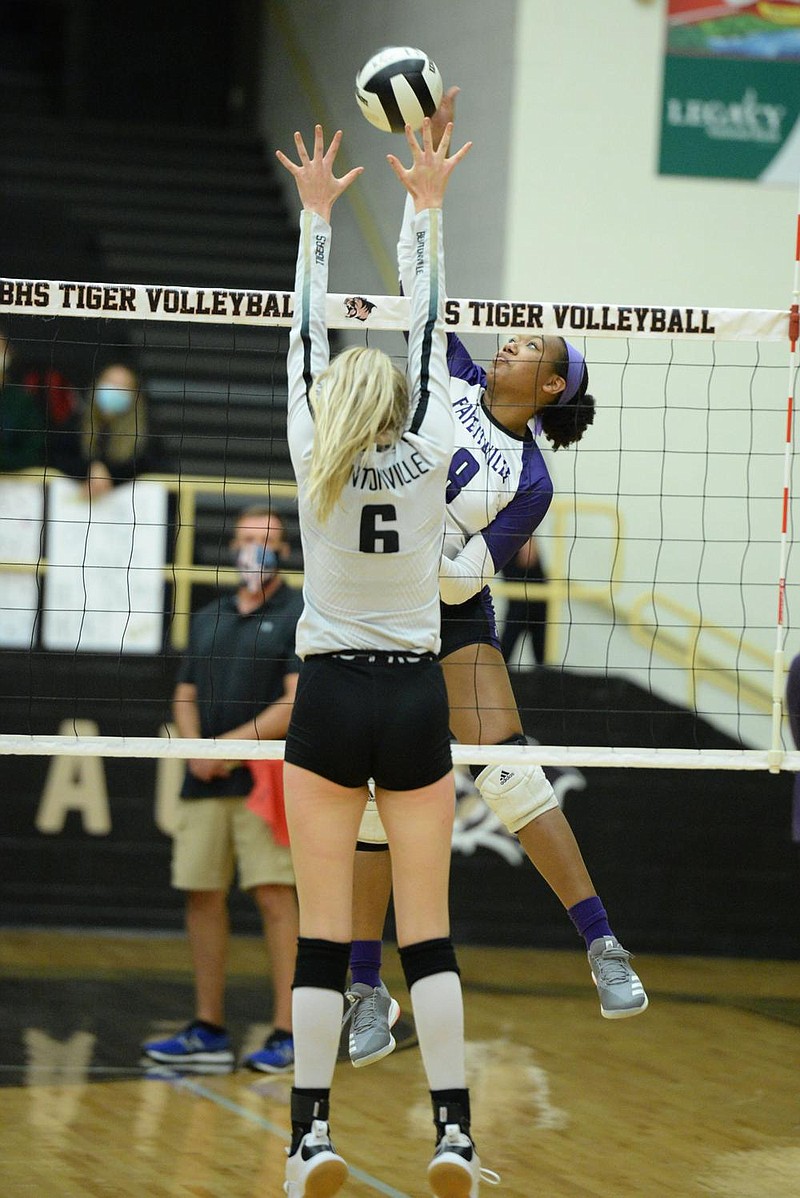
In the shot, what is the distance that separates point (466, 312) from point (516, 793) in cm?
145

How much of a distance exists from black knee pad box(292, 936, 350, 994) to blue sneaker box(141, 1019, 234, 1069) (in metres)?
3.19

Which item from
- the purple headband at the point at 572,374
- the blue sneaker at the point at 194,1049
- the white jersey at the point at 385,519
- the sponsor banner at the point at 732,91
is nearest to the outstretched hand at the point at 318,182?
the white jersey at the point at 385,519

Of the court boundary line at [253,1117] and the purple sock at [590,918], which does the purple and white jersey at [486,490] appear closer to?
the purple sock at [590,918]

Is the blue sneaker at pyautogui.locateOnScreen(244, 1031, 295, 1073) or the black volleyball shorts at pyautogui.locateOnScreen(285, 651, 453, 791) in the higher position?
the black volleyball shorts at pyautogui.locateOnScreen(285, 651, 453, 791)

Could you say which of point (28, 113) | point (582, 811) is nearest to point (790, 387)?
point (582, 811)

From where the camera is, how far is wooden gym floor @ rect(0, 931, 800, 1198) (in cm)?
558

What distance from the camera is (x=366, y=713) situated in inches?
156

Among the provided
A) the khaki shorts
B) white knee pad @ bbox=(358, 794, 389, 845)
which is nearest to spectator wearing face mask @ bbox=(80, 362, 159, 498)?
the khaki shorts

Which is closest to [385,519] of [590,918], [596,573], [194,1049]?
[590,918]

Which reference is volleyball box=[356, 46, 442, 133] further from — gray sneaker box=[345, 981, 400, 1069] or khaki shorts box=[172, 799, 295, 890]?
khaki shorts box=[172, 799, 295, 890]

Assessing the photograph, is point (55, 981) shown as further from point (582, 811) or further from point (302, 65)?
point (302, 65)

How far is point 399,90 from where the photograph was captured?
5129 mm

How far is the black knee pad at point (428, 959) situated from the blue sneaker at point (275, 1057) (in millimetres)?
3097

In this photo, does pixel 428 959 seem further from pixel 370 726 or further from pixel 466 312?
pixel 466 312
